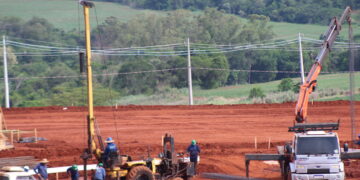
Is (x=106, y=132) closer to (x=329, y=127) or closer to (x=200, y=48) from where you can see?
(x=329, y=127)

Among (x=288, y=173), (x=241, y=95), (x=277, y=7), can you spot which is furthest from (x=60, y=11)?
(x=288, y=173)

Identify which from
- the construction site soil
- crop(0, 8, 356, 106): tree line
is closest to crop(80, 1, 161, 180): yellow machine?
the construction site soil

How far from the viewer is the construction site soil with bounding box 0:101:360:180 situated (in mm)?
33000

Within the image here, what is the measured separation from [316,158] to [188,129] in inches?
764

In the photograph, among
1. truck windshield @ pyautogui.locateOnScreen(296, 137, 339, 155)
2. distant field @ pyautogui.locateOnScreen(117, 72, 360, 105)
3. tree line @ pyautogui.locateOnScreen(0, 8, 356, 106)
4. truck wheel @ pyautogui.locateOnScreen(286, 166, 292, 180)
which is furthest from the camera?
tree line @ pyautogui.locateOnScreen(0, 8, 356, 106)

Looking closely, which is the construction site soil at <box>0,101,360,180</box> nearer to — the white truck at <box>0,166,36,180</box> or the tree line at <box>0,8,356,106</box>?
the white truck at <box>0,166,36,180</box>

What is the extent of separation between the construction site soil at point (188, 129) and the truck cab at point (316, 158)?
2896 mm

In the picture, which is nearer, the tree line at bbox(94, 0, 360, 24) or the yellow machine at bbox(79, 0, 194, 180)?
the yellow machine at bbox(79, 0, 194, 180)

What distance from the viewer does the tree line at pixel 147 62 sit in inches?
3223

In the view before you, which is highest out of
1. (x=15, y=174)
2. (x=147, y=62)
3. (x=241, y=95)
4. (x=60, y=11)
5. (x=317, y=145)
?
(x=60, y=11)

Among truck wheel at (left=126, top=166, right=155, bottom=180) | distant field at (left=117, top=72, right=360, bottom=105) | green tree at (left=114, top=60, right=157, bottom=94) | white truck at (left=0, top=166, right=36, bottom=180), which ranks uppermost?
green tree at (left=114, top=60, right=157, bottom=94)

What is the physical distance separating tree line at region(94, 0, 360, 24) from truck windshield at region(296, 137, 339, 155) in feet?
292

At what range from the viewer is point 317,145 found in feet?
83.9

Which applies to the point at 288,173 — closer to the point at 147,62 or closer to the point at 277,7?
the point at 147,62
